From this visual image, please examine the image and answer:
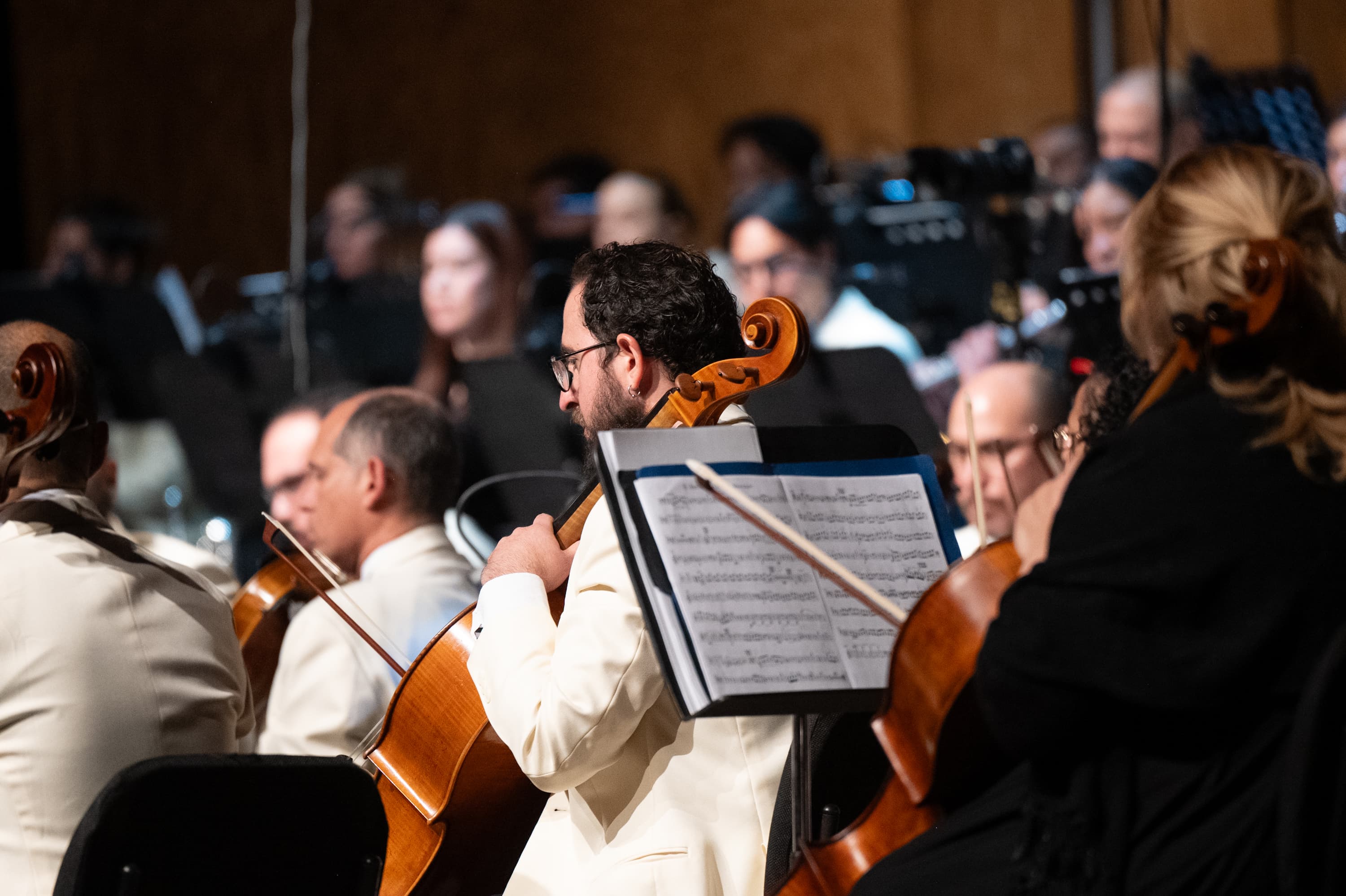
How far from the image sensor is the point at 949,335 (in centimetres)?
443

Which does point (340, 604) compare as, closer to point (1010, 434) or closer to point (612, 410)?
point (612, 410)

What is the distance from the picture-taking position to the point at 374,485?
2.99 m

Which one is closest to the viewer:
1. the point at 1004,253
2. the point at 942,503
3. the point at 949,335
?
the point at 942,503

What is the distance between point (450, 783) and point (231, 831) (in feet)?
1.57

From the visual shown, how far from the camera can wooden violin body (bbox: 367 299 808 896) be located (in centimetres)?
209

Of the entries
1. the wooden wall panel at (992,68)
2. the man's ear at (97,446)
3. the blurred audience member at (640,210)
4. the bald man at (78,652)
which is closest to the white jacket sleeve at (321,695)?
the bald man at (78,652)

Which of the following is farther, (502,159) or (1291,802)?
(502,159)

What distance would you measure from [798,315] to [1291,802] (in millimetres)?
760

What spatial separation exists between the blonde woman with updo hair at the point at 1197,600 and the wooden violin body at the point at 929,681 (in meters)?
0.04

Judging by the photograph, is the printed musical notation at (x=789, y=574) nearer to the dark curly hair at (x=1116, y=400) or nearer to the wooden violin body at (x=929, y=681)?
the wooden violin body at (x=929, y=681)

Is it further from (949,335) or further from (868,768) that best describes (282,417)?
(868,768)

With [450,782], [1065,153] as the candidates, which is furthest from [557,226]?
[450,782]

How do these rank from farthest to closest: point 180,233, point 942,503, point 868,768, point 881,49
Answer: point 180,233 → point 881,49 → point 868,768 → point 942,503

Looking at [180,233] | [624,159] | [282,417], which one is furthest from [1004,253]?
[180,233]
